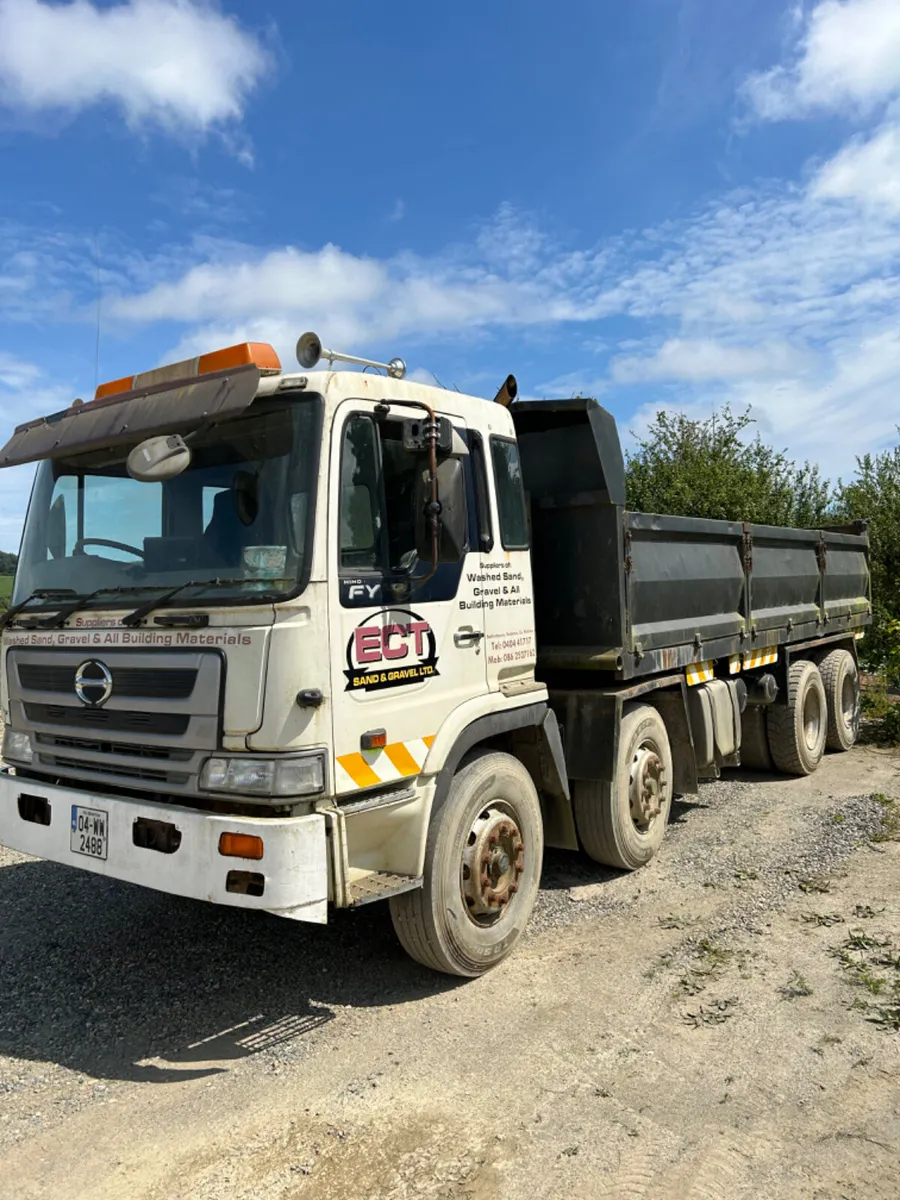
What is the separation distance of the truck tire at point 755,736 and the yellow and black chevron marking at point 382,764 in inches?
206

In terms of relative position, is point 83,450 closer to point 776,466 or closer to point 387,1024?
point 387,1024

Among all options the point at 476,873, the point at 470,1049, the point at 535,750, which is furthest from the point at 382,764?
the point at 535,750

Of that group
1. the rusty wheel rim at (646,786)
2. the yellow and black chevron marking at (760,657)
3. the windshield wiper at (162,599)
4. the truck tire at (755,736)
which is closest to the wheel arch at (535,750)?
the rusty wheel rim at (646,786)

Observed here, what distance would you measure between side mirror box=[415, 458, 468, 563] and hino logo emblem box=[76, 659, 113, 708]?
4.55 ft

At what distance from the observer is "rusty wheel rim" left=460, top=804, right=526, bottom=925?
13.4 feet

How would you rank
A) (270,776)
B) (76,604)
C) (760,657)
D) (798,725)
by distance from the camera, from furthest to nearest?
(798,725), (760,657), (76,604), (270,776)

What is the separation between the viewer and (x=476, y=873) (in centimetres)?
409

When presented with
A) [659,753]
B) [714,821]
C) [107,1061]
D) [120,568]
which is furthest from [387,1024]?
[714,821]

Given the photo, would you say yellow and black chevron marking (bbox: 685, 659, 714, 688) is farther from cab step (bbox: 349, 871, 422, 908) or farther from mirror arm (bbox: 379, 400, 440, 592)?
cab step (bbox: 349, 871, 422, 908)

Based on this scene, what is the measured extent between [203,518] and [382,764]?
49.4 inches

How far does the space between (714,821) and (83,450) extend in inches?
205

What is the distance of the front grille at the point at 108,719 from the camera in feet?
11.4

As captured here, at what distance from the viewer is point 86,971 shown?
14.3 feet

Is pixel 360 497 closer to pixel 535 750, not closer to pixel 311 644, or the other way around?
pixel 311 644
